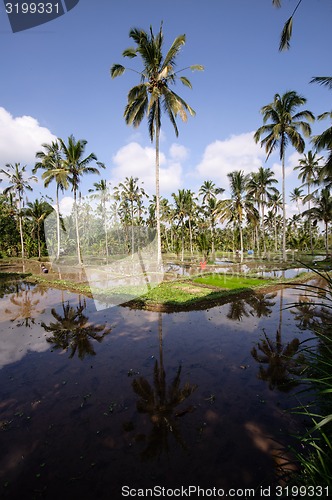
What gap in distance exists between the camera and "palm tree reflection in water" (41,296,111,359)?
873 centimetres

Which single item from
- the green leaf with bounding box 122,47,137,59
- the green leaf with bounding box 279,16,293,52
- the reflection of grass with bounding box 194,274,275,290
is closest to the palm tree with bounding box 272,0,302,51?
the green leaf with bounding box 279,16,293,52

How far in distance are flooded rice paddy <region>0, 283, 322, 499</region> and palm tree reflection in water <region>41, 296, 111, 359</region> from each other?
Result: 46 millimetres

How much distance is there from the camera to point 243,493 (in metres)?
3.66

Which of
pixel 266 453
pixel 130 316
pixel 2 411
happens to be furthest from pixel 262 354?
pixel 2 411

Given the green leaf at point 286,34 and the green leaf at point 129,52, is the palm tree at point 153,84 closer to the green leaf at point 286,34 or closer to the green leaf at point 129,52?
the green leaf at point 129,52

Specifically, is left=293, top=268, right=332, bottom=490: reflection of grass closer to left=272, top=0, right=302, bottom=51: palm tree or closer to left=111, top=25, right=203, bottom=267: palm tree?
left=272, top=0, right=302, bottom=51: palm tree

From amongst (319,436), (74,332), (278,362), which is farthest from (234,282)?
(319,436)

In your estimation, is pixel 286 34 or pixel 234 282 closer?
pixel 286 34

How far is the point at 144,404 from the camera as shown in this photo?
5.65 m

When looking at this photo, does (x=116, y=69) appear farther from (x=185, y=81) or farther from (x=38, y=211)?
(x=38, y=211)

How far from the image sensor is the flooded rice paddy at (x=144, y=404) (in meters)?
4.00

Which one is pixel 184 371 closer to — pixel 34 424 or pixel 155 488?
pixel 155 488

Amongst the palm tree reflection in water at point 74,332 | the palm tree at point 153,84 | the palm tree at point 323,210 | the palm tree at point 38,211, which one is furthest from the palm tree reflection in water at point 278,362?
the palm tree at point 38,211

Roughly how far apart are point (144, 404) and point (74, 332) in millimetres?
5494
